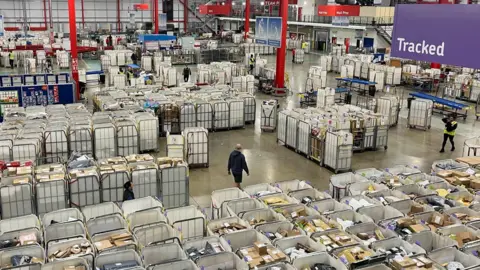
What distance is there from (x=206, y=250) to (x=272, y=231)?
5.25 feet

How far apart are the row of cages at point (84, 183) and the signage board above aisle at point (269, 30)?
15.4 meters

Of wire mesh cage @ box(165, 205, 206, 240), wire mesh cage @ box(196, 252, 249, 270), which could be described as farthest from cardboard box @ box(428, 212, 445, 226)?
wire mesh cage @ box(165, 205, 206, 240)

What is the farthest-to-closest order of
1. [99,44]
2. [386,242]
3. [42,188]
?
[99,44] → [42,188] → [386,242]

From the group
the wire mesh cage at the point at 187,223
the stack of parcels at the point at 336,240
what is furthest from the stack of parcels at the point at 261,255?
the wire mesh cage at the point at 187,223

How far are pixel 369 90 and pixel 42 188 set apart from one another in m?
21.9

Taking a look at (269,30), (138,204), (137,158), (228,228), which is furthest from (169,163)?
(269,30)

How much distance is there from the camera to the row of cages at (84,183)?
11.4 meters

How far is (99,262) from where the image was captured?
8047mm

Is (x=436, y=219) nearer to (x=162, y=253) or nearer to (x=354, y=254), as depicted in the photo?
(x=354, y=254)

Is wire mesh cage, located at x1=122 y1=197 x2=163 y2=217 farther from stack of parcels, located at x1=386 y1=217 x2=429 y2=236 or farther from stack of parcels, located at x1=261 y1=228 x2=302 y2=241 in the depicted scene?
stack of parcels, located at x1=386 y1=217 x2=429 y2=236

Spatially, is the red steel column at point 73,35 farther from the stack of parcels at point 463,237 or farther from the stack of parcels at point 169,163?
the stack of parcels at point 463,237

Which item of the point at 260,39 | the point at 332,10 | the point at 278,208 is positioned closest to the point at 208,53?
the point at 332,10

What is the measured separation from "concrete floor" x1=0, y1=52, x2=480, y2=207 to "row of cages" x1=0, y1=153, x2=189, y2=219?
1.31 meters

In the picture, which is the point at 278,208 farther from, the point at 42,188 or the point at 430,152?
→ the point at 430,152
